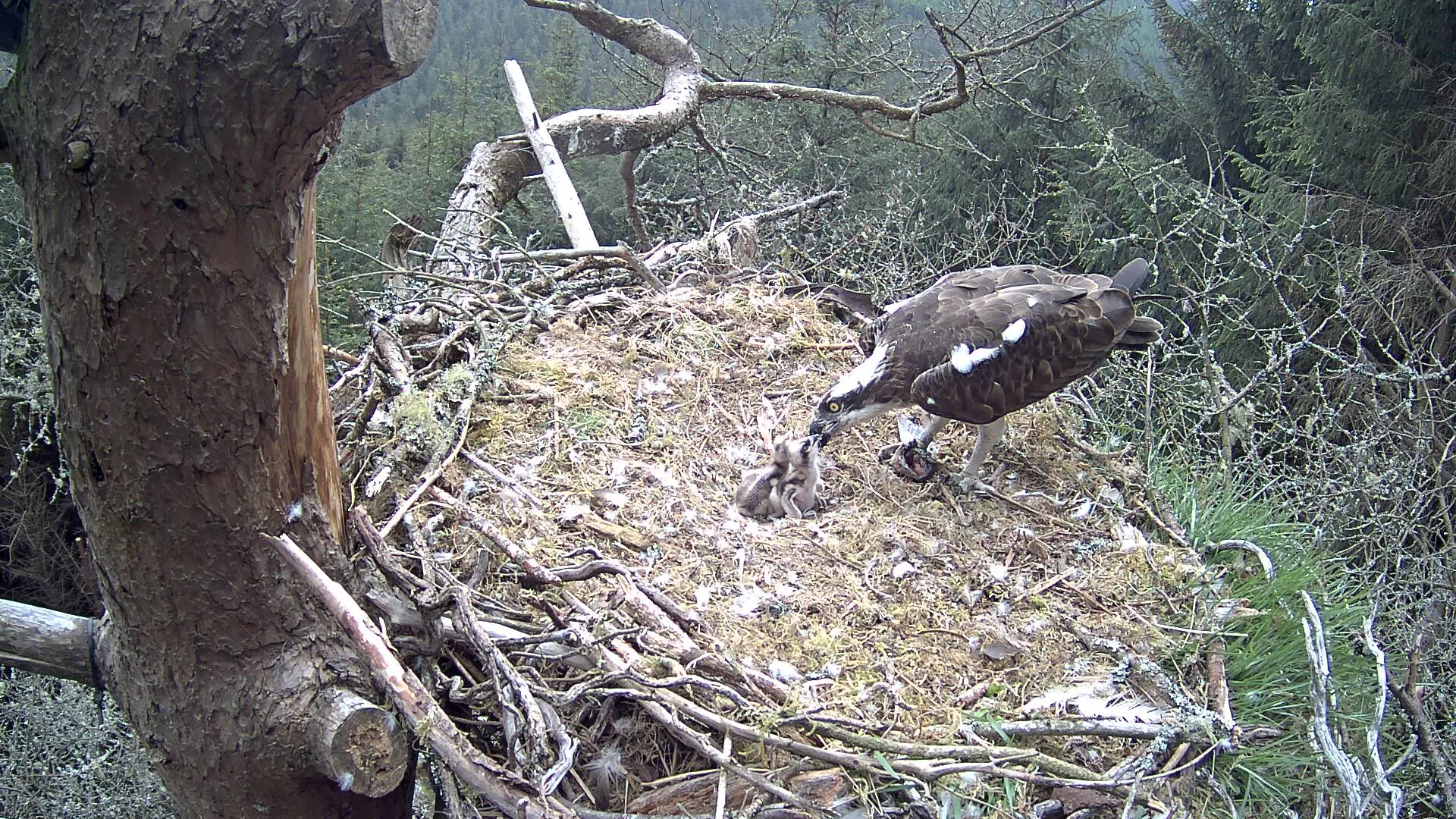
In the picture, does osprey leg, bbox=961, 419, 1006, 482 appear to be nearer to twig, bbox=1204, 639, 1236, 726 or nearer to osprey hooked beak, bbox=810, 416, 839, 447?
osprey hooked beak, bbox=810, 416, 839, 447

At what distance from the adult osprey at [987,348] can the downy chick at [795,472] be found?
12 cm

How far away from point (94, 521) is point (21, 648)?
55 cm

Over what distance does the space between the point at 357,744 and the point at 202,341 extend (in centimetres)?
85

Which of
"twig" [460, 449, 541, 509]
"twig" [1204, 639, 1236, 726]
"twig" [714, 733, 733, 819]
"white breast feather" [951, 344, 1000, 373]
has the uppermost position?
"white breast feather" [951, 344, 1000, 373]

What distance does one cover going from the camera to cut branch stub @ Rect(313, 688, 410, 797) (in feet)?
5.89

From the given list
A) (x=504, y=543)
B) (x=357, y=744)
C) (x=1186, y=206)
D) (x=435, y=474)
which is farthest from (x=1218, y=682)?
(x=1186, y=206)

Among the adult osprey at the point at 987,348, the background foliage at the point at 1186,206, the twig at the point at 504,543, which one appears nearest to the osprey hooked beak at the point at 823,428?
the adult osprey at the point at 987,348

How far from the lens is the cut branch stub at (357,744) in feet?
5.89

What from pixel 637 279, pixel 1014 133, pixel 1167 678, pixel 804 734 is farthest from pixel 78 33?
pixel 1014 133

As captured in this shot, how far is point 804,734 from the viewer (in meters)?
2.26

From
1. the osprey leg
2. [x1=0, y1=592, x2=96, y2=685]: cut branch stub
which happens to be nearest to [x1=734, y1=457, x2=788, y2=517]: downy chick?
the osprey leg

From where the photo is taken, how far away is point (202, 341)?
4.91ft

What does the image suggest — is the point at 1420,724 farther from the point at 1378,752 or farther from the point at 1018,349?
the point at 1018,349

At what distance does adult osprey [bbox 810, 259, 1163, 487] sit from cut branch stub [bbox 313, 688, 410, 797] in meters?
2.05
